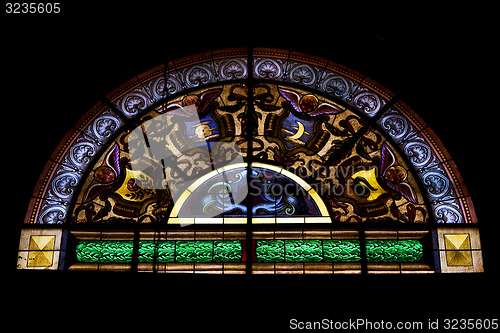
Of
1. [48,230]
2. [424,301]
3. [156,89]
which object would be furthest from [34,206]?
[424,301]

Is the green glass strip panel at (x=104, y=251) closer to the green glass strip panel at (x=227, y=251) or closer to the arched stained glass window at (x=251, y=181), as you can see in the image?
the arched stained glass window at (x=251, y=181)

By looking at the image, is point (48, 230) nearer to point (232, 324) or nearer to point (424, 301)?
point (232, 324)

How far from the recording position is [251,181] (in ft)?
13.5

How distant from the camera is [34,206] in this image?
4027 millimetres

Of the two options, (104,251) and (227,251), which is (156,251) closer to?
(104,251)

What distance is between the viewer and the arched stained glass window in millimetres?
3891
